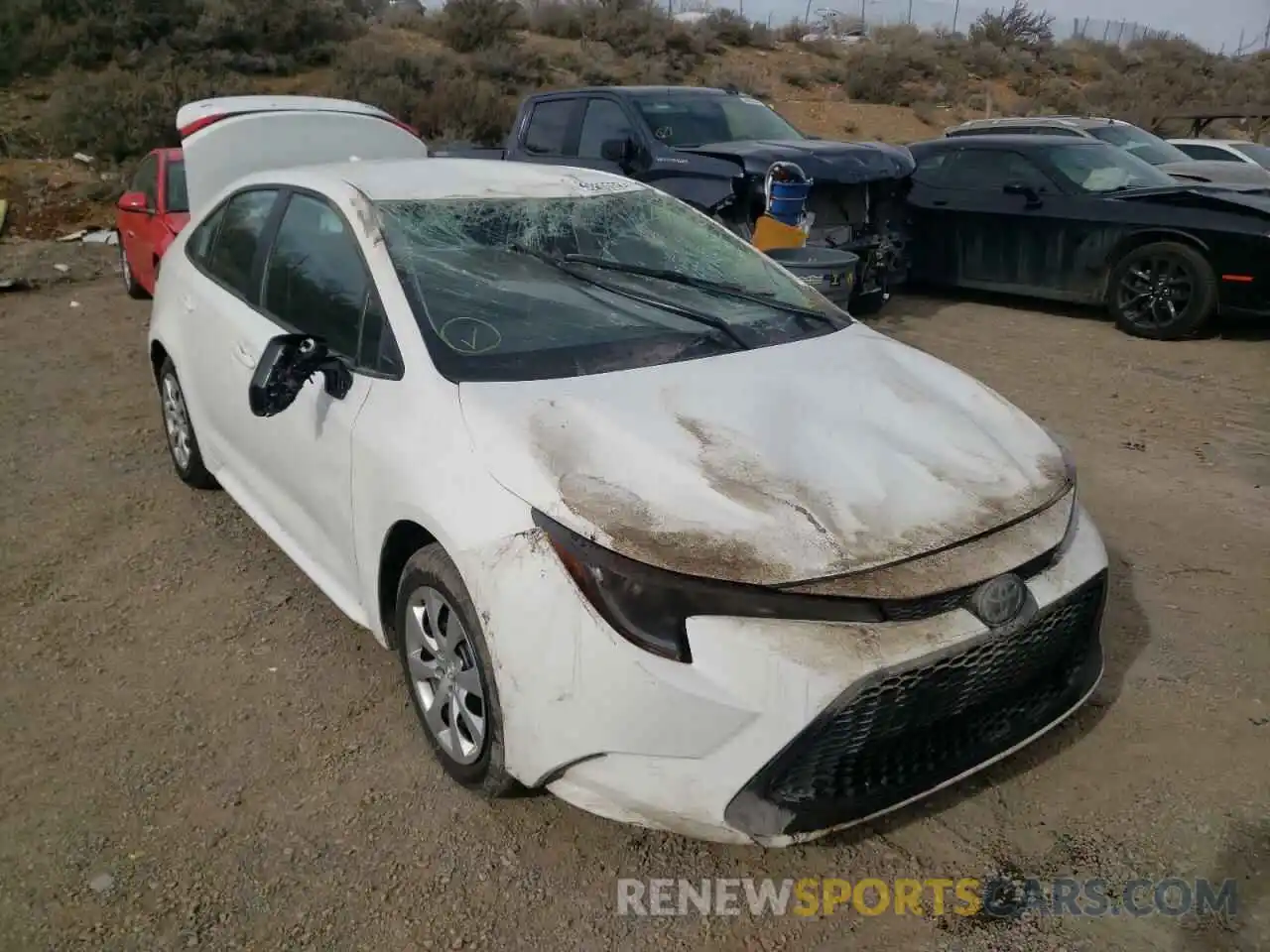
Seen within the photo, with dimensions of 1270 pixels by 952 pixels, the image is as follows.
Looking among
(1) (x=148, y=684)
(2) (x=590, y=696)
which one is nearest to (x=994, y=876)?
(2) (x=590, y=696)

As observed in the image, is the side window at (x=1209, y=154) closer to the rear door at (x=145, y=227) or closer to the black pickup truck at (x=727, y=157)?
the black pickup truck at (x=727, y=157)

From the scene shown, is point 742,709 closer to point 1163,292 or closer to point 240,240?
point 240,240

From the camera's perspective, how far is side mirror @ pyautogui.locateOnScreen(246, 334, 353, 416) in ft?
9.68

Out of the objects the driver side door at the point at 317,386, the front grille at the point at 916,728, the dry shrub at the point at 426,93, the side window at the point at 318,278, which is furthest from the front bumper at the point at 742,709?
the dry shrub at the point at 426,93

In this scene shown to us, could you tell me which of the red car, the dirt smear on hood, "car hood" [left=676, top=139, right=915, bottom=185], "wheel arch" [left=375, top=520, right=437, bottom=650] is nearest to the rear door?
the red car

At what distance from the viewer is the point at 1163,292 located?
25.7 ft

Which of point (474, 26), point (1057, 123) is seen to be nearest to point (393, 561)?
point (1057, 123)

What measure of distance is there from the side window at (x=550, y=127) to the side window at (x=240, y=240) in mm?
4992

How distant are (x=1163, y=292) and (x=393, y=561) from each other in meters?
7.10

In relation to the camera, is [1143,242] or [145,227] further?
[145,227]

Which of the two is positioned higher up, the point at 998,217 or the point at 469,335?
the point at 469,335

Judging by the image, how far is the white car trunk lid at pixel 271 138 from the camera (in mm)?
5969

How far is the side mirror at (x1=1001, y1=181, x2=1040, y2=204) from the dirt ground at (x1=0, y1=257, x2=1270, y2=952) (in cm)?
467

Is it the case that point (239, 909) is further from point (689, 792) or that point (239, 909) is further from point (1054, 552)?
point (1054, 552)
